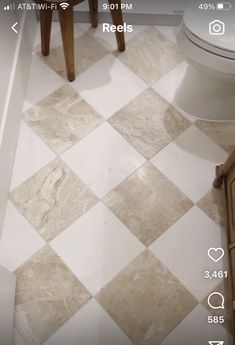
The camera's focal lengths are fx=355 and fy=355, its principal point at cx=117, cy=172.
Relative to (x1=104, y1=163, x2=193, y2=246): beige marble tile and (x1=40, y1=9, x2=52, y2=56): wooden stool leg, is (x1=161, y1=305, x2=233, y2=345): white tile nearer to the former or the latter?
(x1=104, y1=163, x2=193, y2=246): beige marble tile

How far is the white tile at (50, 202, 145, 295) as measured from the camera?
1.00 m

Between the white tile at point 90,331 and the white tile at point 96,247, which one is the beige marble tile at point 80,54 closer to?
the white tile at point 96,247

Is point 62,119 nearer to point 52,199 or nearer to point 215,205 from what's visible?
point 52,199

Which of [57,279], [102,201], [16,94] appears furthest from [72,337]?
[16,94]

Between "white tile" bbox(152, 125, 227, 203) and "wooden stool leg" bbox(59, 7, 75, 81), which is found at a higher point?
"wooden stool leg" bbox(59, 7, 75, 81)

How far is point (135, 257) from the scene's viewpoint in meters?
1.02

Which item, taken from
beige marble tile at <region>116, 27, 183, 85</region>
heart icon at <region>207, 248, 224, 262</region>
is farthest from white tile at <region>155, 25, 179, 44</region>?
heart icon at <region>207, 248, 224, 262</region>

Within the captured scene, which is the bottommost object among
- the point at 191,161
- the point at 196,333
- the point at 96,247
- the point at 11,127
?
the point at 196,333

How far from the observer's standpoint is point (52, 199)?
1095 mm

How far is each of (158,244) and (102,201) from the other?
0.21 meters

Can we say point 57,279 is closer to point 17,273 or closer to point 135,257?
point 17,273

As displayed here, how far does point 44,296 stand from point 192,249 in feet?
1.43

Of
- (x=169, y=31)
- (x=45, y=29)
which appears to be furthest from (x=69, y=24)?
(x=169, y=31)

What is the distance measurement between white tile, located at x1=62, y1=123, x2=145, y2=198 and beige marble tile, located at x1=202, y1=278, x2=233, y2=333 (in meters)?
0.43
